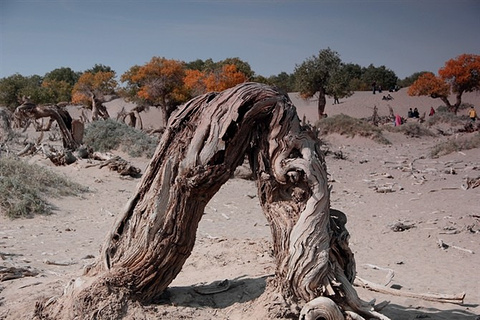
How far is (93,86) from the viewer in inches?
1526

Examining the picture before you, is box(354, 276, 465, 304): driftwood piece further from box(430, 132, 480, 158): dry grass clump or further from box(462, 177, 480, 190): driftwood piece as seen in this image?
box(430, 132, 480, 158): dry grass clump

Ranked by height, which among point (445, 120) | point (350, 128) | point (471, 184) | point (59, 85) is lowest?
point (471, 184)

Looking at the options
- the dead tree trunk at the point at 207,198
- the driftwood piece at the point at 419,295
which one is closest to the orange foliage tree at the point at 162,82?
the driftwood piece at the point at 419,295

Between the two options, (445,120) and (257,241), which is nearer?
(257,241)

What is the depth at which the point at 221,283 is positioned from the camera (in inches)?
181

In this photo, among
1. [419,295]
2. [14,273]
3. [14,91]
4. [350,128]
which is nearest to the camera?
[419,295]

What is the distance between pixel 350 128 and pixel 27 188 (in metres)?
20.8

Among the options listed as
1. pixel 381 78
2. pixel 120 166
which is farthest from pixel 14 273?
pixel 381 78

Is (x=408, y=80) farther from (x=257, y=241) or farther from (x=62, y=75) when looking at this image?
(x=257, y=241)

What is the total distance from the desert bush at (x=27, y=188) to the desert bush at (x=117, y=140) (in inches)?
213

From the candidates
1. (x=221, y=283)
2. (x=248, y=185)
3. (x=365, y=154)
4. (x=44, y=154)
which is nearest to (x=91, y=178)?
(x=44, y=154)

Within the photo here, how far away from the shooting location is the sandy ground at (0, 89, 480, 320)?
15.0 ft

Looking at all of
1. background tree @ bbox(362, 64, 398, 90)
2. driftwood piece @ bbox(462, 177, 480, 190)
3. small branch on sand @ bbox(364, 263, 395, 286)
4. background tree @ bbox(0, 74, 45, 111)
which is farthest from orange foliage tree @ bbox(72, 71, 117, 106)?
background tree @ bbox(362, 64, 398, 90)

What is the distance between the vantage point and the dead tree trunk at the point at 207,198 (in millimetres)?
3652
